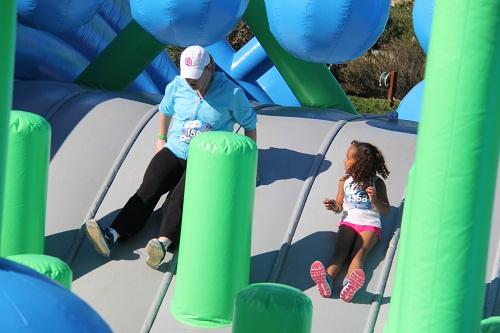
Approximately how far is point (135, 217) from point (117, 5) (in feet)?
9.32

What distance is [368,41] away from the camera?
4.60 meters

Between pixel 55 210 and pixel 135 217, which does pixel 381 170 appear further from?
pixel 55 210

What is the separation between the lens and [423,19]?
5.55 meters

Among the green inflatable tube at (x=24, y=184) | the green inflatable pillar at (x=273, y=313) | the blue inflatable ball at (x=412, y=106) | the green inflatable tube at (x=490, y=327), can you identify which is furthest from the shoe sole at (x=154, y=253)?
the blue inflatable ball at (x=412, y=106)

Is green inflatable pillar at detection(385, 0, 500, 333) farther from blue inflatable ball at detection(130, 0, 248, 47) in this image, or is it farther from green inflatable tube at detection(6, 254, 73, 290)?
blue inflatable ball at detection(130, 0, 248, 47)

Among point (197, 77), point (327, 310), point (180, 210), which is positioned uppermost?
point (197, 77)

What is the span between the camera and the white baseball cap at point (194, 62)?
14.1 feet

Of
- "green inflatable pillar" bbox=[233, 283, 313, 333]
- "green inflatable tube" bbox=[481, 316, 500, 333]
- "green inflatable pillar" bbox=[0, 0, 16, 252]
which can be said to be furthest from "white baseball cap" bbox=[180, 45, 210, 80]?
"green inflatable pillar" bbox=[0, 0, 16, 252]

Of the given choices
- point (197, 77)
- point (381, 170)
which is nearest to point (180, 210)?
point (197, 77)

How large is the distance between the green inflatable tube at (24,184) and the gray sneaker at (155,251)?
1.50 ft

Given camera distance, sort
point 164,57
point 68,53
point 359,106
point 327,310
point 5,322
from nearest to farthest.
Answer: point 5,322
point 327,310
point 68,53
point 164,57
point 359,106

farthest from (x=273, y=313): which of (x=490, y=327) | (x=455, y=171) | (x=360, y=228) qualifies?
(x=360, y=228)

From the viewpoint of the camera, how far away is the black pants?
4.27 m

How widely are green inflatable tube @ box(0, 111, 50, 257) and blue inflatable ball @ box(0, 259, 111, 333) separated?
2404 millimetres
